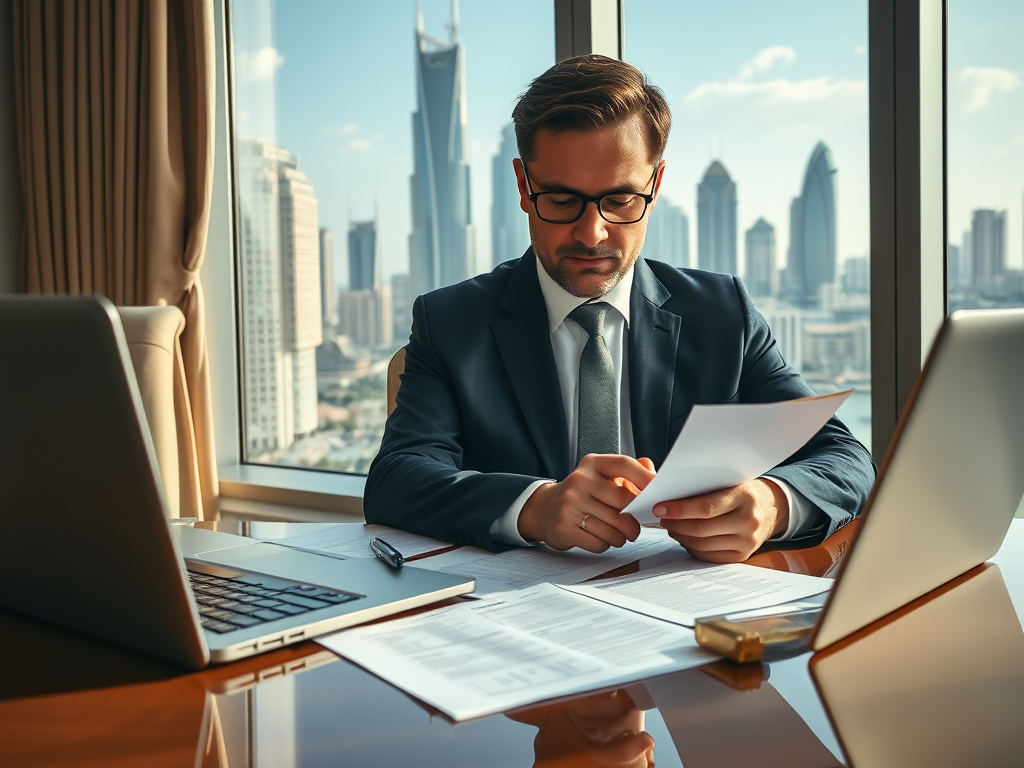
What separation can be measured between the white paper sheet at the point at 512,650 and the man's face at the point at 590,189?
0.83 metres

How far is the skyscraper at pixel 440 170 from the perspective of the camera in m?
2.96

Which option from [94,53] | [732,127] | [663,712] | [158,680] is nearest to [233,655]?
[158,680]

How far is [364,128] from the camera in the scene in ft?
10.5

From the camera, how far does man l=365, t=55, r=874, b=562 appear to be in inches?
61.6

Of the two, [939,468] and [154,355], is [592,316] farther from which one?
[154,355]

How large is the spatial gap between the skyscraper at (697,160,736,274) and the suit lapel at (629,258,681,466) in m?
0.80

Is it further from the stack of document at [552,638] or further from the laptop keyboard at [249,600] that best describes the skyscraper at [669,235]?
the laptop keyboard at [249,600]

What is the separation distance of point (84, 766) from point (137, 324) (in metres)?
1.67

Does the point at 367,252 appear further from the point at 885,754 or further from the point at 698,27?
the point at 885,754

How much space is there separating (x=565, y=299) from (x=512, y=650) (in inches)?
39.4

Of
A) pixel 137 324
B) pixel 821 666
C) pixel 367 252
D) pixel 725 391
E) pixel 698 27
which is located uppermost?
pixel 698 27

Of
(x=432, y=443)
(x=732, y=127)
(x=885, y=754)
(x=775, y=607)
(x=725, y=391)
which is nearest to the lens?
(x=885, y=754)

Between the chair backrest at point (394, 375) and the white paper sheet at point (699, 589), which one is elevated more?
the chair backrest at point (394, 375)

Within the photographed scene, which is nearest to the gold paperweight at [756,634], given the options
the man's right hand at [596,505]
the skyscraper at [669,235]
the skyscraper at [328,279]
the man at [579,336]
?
the man's right hand at [596,505]
